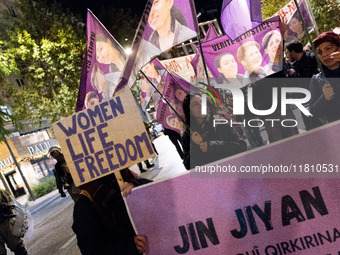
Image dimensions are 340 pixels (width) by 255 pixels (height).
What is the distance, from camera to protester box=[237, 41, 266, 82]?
475 cm

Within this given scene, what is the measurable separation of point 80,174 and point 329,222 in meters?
1.75

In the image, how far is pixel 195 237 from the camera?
7.76 ft

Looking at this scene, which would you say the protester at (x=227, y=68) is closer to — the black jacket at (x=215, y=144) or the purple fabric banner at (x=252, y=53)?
the purple fabric banner at (x=252, y=53)

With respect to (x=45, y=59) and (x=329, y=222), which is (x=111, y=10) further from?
(x=329, y=222)

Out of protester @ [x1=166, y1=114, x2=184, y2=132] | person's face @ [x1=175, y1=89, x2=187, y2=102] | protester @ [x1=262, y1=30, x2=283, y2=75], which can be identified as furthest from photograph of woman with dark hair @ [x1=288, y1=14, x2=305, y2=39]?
protester @ [x1=166, y1=114, x2=184, y2=132]

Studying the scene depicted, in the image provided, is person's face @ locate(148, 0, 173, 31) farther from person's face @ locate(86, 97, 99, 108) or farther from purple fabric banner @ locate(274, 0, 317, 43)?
purple fabric banner @ locate(274, 0, 317, 43)

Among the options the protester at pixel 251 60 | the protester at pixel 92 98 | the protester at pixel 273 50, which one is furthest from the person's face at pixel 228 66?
the protester at pixel 92 98

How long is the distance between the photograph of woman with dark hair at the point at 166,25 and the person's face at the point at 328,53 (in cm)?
125

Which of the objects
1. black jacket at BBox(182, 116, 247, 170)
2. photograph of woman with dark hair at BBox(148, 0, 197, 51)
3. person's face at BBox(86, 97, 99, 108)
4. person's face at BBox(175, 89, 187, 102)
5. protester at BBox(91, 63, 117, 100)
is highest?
photograph of woman with dark hair at BBox(148, 0, 197, 51)

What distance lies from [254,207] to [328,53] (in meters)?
1.85

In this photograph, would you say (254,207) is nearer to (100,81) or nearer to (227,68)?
(100,81)

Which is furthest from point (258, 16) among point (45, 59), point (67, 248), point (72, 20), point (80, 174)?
point (72, 20)

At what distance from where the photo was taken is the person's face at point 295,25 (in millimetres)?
5483

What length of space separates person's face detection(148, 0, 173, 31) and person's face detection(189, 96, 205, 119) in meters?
0.85
